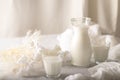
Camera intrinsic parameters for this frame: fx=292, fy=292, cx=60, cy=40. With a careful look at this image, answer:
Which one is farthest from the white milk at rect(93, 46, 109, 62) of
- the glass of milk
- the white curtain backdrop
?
the white curtain backdrop

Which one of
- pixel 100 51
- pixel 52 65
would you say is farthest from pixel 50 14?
pixel 52 65

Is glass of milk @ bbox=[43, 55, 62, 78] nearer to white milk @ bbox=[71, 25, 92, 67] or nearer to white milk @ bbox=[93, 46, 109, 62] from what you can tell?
white milk @ bbox=[71, 25, 92, 67]

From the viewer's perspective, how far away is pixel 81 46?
4.86ft

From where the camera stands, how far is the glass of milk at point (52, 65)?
1356 mm

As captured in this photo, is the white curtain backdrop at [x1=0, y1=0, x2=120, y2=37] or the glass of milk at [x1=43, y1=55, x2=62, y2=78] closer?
the glass of milk at [x1=43, y1=55, x2=62, y2=78]

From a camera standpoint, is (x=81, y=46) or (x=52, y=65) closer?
(x=52, y=65)

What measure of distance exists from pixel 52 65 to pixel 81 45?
21 cm

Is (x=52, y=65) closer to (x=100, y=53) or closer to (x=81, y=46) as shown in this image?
(x=81, y=46)

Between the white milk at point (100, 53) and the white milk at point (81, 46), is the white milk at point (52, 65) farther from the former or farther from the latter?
the white milk at point (100, 53)

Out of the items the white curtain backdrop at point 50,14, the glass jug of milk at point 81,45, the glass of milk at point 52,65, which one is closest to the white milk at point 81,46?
the glass jug of milk at point 81,45

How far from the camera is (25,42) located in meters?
1.54

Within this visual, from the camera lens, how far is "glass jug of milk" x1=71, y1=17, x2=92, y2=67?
58.4 inches

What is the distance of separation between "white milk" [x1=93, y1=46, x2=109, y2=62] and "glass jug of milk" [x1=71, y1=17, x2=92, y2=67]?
0.19ft

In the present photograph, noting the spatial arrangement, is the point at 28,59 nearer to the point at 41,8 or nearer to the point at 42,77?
the point at 42,77
